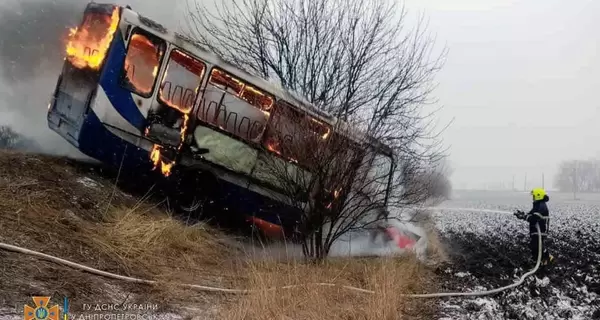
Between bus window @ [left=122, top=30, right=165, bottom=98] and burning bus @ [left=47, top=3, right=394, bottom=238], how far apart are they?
0.05 feet

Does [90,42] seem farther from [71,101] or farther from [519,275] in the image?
[519,275]

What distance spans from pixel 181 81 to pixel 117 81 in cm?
101

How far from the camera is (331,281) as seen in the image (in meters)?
6.00

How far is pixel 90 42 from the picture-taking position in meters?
8.55

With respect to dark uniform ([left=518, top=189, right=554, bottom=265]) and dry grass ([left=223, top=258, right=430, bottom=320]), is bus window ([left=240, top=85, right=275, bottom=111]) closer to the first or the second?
dry grass ([left=223, top=258, right=430, bottom=320])

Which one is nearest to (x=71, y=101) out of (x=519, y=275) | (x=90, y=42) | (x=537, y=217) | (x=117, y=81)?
(x=90, y=42)

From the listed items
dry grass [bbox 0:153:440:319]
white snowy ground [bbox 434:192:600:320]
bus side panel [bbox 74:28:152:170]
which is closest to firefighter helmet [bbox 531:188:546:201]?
white snowy ground [bbox 434:192:600:320]

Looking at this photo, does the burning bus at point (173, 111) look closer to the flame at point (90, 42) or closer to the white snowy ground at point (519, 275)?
the flame at point (90, 42)

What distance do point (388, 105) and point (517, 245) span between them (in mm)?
4625

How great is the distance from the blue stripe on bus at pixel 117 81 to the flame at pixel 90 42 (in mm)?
149

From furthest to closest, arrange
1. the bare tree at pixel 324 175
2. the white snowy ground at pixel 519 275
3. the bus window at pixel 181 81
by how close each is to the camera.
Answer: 1. the bus window at pixel 181 81
2. the bare tree at pixel 324 175
3. the white snowy ground at pixel 519 275

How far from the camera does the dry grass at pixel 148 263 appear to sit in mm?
4621

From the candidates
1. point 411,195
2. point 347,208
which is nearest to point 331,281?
point 347,208

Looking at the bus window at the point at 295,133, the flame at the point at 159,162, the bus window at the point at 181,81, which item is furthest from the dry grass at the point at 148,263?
the bus window at the point at 181,81
